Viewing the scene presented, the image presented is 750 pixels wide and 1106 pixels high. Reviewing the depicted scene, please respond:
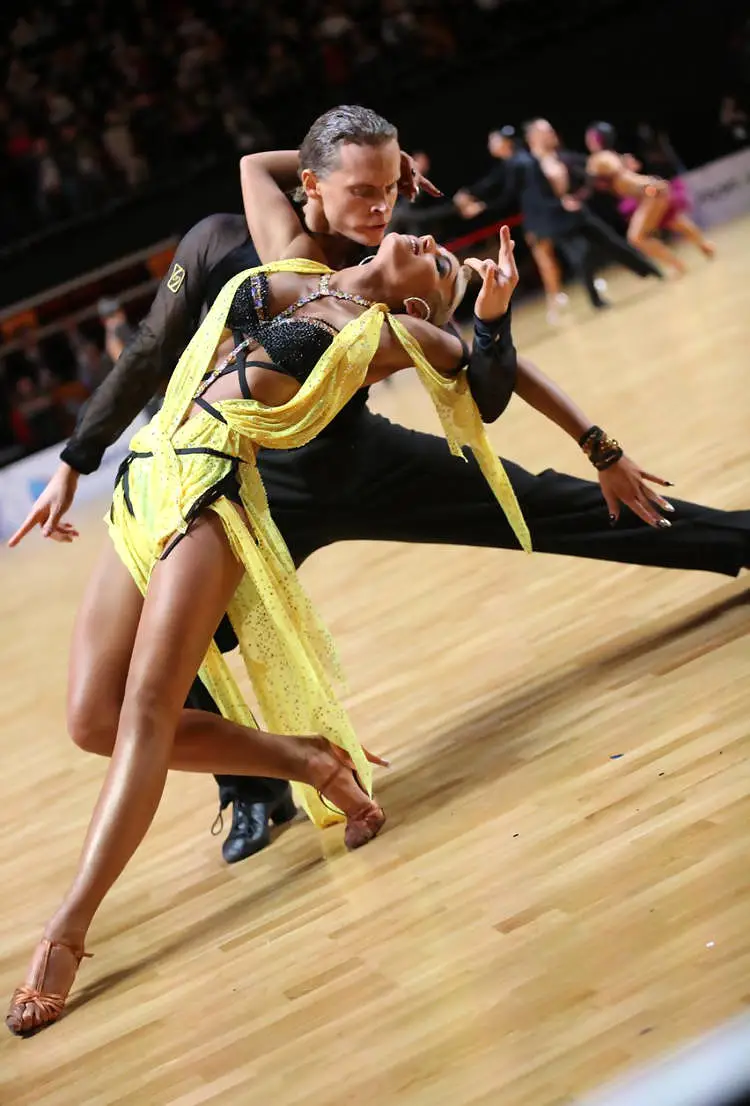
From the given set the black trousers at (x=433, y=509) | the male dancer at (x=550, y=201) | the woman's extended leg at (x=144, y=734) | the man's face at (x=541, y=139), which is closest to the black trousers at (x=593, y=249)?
the male dancer at (x=550, y=201)

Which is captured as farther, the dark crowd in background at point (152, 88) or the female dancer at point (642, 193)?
the dark crowd in background at point (152, 88)

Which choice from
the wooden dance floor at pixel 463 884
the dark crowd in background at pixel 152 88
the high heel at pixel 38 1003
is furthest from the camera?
the dark crowd in background at pixel 152 88

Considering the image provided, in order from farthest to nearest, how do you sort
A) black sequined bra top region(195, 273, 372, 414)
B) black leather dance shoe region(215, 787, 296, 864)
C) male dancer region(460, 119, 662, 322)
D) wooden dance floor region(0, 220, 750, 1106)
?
male dancer region(460, 119, 662, 322), black leather dance shoe region(215, 787, 296, 864), black sequined bra top region(195, 273, 372, 414), wooden dance floor region(0, 220, 750, 1106)

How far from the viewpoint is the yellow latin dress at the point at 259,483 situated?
8.64 ft

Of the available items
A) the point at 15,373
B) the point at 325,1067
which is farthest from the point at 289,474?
the point at 15,373

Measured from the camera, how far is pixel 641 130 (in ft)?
45.0

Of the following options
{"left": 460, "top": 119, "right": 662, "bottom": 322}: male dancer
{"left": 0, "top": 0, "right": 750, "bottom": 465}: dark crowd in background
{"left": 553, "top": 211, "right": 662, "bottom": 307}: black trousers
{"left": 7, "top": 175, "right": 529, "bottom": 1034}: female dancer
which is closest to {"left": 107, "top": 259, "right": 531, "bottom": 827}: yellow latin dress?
{"left": 7, "top": 175, "right": 529, "bottom": 1034}: female dancer

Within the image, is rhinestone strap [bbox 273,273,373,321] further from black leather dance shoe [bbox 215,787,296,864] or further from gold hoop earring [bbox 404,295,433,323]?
black leather dance shoe [bbox 215,787,296,864]

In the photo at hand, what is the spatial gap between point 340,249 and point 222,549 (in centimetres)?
66

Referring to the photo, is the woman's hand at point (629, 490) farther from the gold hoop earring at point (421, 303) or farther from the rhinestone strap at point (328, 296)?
the rhinestone strap at point (328, 296)

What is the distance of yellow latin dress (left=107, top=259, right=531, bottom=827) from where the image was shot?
263 centimetres

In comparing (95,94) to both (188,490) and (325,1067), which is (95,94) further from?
(325,1067)

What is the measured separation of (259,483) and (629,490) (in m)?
0.82

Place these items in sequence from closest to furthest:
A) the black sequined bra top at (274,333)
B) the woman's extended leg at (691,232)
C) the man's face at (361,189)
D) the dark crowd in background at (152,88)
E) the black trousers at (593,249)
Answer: the man's face at (361,189), the black sequined bra top at (274,333), the black trousers at (593,249), the woman's extended leg at (691,232), the dark crowd in background at (152,88)
